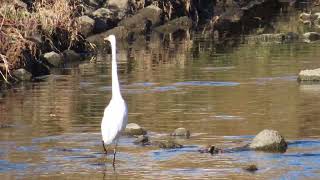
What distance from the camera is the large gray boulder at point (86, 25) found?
35438mm

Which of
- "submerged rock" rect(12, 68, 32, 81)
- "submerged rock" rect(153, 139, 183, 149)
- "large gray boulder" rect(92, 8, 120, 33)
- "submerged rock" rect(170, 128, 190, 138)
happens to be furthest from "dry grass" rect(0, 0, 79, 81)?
"submerged rock" rect(153, 139, 183, 149)

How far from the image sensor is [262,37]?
110 feet

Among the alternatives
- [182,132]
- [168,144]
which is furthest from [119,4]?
[168,144]

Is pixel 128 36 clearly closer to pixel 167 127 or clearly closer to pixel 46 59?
pixel 46 59

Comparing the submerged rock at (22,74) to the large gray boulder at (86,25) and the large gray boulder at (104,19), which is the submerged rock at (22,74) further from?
the large gray boulder at (104,19)

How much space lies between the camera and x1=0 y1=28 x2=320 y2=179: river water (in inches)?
517

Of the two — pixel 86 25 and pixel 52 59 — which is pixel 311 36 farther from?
pixel 52 59

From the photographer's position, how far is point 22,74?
25.5 metres

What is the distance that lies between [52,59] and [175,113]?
1130 cm

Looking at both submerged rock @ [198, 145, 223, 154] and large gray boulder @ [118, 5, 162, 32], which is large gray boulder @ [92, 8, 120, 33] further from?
submerged rock @ [198, 145, 223, 154]

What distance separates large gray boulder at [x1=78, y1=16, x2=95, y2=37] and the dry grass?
76cm

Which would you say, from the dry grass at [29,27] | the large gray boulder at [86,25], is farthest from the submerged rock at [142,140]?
the large gray boulder at [86,25]

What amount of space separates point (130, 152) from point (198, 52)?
652 inches

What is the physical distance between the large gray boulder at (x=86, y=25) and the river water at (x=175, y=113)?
421 centimetres
